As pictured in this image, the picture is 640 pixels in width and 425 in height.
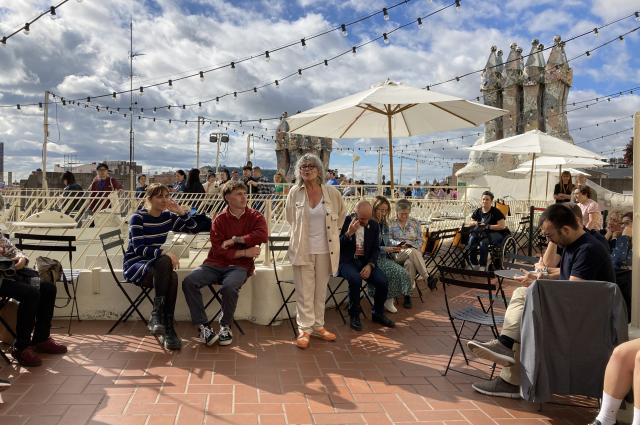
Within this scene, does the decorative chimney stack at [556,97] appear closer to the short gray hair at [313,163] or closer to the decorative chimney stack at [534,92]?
the decorative chimney stack at [534,92]

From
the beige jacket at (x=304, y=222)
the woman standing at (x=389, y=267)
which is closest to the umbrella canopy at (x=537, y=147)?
the woman standing at (x=389, y=267)

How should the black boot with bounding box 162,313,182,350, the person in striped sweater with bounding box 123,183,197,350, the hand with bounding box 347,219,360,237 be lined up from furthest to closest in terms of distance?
the hand with bounding box 347,219,360,237
the person in striped sweater with bounding box 123,183,197,350
the black boot with bounding box 162,313,182,350

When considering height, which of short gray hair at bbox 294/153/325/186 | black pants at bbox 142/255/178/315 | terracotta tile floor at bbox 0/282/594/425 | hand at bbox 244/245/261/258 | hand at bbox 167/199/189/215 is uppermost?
short gray hair at bbox 294/153/325/186

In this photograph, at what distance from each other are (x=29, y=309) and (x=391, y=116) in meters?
4.39

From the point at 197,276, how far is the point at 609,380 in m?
2.94

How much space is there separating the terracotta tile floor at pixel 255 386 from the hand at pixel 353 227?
0.93 meters

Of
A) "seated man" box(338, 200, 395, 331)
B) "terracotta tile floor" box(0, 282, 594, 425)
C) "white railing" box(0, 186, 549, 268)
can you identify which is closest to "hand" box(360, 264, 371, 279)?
"seated man" box(338, 200, 395, 331)

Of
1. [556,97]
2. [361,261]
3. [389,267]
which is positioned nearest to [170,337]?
[361,261]

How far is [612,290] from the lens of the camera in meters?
2.76

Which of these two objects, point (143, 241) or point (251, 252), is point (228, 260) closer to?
point (251, 252)

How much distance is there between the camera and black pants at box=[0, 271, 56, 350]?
352 centimetres

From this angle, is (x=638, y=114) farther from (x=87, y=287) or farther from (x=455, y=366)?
(x=87, y=287)

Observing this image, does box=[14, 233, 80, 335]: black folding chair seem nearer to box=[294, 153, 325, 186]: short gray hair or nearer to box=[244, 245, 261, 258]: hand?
box=[244, 245, 261, 258]: hand

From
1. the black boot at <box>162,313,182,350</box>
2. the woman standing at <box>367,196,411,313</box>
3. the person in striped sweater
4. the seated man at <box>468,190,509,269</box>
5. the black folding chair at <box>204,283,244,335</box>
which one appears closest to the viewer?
the black boot at <box>162,313,182,350</box>
